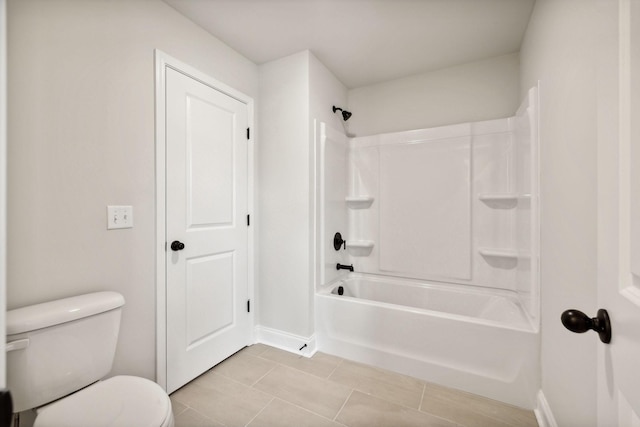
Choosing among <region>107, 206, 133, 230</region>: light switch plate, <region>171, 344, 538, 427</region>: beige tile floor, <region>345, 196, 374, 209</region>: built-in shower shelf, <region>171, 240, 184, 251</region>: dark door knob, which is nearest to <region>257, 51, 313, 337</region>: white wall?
<region>171, 344, 538, 427</region>: beige tile floor

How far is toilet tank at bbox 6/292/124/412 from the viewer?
1017 millimetres

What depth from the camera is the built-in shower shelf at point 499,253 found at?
7.02 ft

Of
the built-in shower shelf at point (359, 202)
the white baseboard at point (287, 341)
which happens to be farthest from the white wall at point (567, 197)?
the white baseboard at point (287, 341)

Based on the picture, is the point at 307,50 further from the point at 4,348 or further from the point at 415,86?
the point at 4,348

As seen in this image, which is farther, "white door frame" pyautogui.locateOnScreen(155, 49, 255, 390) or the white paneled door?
the white paneled door

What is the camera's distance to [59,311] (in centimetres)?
111

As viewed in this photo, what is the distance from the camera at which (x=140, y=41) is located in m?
1.54

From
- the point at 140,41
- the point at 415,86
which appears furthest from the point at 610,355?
the point at 415,86

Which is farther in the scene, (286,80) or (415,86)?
(415,86)

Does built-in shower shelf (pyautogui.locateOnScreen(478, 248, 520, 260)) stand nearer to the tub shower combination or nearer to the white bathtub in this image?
the tub shower combination

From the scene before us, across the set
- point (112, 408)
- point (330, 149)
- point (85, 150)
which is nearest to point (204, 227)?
point (85, 150)

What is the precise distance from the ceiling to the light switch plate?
1.32 metres

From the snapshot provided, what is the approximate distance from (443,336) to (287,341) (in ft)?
3.97

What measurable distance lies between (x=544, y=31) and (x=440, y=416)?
2.25 m
